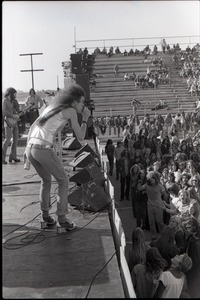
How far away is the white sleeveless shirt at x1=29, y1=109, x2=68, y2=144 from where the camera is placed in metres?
4.11

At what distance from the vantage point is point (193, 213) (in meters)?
6.36

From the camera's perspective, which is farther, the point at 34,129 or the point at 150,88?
the point at 150,88

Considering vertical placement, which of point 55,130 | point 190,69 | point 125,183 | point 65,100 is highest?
point 190,69

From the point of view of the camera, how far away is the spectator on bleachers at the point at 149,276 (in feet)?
12.1

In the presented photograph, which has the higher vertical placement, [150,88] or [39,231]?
[150,88]

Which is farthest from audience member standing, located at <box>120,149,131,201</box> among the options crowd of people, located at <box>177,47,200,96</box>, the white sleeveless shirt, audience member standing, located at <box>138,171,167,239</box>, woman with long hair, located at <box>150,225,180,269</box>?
crowd of people, located at <box>177,47,200,96</box>

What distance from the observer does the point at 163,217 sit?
308 inches

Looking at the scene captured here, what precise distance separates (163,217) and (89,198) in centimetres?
308

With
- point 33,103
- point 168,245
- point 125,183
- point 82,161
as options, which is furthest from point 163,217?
point 33,103

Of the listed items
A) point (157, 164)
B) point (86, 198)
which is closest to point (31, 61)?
point (157, 164)

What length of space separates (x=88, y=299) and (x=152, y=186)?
4306 millimetres

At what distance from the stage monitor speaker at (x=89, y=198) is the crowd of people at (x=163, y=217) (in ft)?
1.78

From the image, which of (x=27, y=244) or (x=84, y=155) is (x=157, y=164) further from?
(x=27, y=244)

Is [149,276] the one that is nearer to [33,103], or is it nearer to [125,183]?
[125,183]
